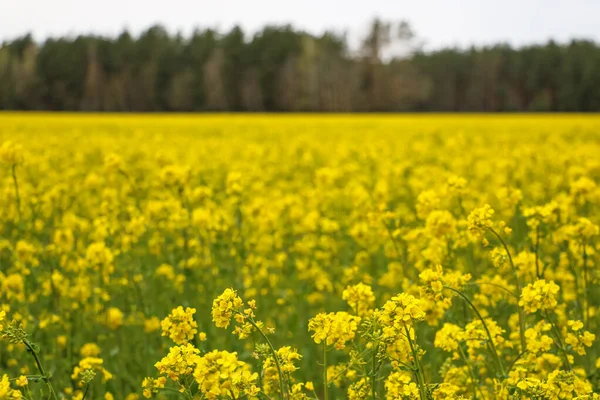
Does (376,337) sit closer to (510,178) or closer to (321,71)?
(510,178)

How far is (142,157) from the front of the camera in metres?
9.70

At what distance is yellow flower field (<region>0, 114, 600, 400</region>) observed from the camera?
207 centimetres

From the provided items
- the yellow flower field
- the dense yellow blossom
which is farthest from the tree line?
the dense yellow blossom

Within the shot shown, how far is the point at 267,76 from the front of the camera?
5684cm

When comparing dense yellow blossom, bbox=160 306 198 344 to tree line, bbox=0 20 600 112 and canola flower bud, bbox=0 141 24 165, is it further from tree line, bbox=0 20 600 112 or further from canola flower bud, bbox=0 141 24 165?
tree line, bbox=0 20 600 112

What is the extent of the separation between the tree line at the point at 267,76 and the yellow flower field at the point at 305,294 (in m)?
45.2

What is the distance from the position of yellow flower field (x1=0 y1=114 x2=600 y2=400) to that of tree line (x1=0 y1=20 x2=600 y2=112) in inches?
1778

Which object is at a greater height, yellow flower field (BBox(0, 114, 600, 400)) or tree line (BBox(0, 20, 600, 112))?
tree line (BBox(0, 20, 600, 112))

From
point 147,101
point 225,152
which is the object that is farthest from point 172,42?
point 225,152

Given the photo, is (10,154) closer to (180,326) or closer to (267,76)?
(180,326)

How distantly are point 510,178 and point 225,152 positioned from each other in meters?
5.02

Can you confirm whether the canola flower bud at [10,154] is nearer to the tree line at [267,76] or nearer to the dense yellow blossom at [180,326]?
the dense yellow blossom at [180,326]

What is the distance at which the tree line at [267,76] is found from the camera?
5241 cm

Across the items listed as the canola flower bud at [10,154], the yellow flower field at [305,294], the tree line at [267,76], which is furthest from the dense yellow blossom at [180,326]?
the tree line at [267,76]
